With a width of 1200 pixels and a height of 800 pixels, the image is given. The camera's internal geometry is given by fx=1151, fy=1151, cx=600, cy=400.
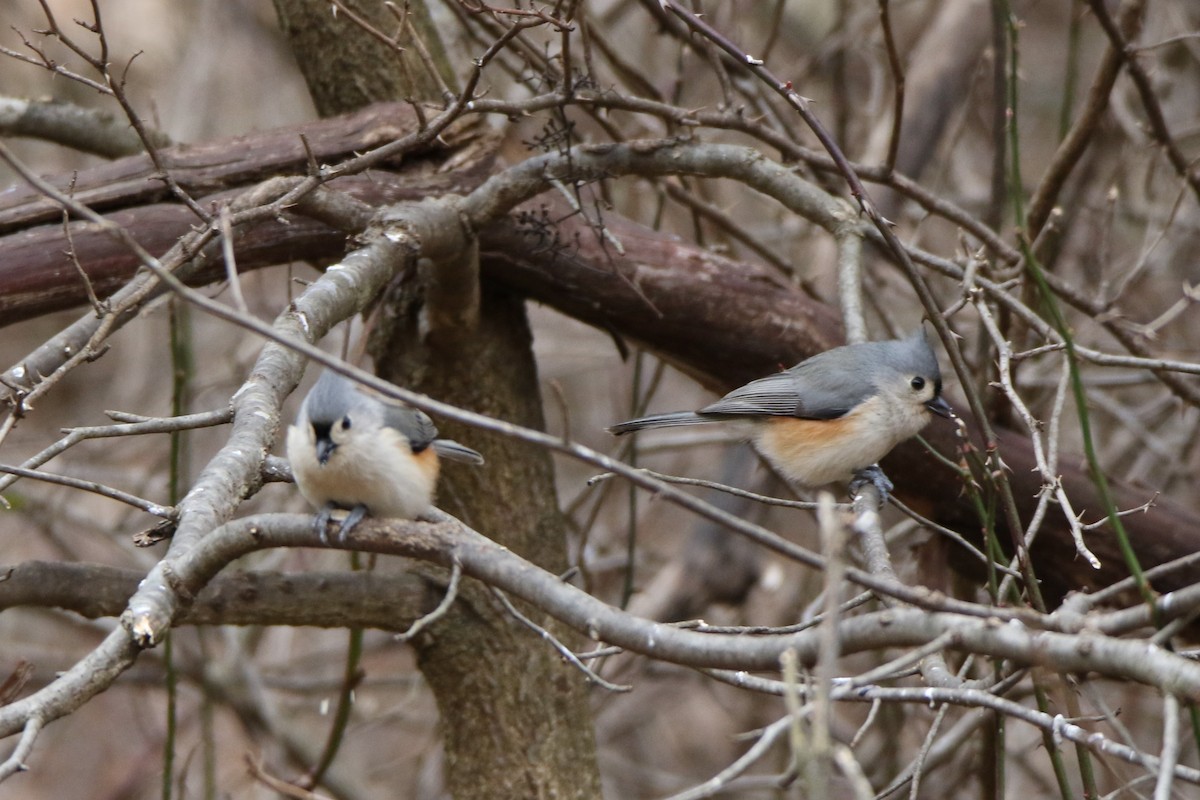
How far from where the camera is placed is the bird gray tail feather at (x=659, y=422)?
11.3 ft

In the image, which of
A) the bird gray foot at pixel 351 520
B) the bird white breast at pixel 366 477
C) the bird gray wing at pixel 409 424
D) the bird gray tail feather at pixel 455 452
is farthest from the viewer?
the bird gray tail feather at pixel 455 452

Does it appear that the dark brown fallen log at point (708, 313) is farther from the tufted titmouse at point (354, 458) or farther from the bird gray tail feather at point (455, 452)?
the tufted titmouse at point (354, 458)

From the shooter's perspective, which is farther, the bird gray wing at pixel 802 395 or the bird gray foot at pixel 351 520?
the bird gray wing at pixel 802 395

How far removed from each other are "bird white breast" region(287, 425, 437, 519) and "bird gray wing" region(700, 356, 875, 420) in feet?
4.20

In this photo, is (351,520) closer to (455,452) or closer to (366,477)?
(366,477)

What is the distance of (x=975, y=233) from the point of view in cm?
378

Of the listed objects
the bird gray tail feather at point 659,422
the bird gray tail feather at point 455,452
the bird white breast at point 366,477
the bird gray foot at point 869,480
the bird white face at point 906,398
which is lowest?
the bird white breast at point 366,477

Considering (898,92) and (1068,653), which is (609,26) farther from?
(1068,653)

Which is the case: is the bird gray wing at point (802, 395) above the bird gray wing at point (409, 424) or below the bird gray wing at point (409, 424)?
above

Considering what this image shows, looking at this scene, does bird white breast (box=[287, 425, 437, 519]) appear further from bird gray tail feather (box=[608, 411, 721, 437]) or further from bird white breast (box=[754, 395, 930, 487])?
bird white breast (box=[754, 395, 930, 487])

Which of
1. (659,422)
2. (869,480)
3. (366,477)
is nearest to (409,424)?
(366,477)

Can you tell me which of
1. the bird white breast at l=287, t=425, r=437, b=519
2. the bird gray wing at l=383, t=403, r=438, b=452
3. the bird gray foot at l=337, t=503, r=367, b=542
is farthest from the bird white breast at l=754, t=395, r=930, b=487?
the bird gray foot at l=337, t=503, r=367, b=542

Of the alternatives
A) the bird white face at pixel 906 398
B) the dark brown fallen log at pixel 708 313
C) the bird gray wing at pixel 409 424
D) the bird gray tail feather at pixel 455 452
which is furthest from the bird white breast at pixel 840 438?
the bird gray wing at pixel 409 424

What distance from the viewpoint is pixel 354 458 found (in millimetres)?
2656
